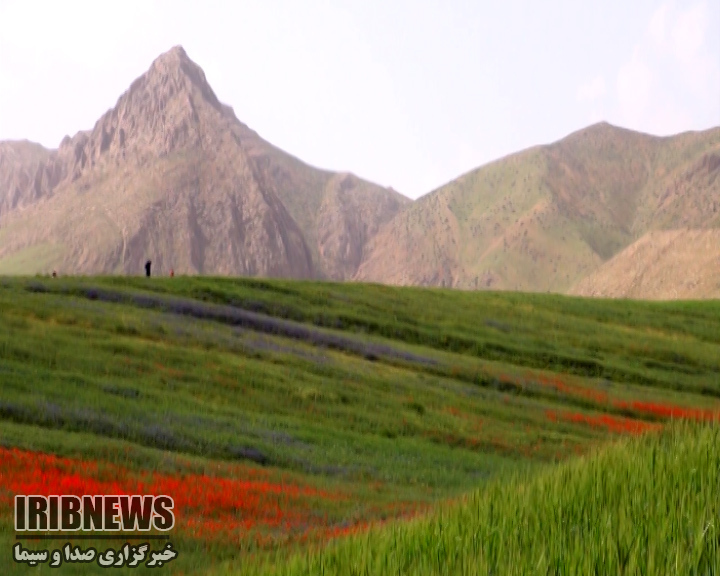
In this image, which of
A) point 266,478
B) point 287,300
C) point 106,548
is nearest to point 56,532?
point 106,548

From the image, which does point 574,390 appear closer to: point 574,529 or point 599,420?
point 599,420

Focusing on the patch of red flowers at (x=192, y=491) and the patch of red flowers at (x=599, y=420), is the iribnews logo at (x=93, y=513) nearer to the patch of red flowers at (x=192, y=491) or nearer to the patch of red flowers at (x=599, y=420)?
the patch of red flowers at (x=192, y=491)

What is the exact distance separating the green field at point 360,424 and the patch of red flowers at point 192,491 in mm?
82

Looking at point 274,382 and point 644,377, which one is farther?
point 644,377

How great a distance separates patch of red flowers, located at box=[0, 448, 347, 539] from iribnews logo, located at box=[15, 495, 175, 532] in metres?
0.44

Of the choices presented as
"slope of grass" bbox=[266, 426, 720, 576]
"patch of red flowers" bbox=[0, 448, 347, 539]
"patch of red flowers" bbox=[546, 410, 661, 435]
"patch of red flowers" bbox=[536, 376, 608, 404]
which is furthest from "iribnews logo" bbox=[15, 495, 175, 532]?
"patch of red flowers" bbox=[536, 376, 608, 404]

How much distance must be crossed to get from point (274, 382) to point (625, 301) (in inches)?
2549

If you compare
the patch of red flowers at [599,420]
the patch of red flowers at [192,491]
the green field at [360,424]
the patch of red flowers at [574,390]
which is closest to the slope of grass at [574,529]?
the green field at [360,424]

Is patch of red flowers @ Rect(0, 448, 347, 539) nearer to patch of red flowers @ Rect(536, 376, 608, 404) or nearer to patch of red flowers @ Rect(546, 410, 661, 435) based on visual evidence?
patch of red flowers @ Rect(546, 410, 661, 435)

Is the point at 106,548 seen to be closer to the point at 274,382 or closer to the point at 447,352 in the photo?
the point at 274,382

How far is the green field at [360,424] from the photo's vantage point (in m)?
7.18

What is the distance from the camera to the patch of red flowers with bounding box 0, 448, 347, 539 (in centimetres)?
1671

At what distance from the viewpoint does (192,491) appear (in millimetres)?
19031

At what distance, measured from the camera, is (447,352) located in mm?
55500
